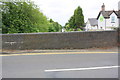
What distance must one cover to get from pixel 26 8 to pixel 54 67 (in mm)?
11310

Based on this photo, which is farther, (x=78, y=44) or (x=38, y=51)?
(x=78, y=44)

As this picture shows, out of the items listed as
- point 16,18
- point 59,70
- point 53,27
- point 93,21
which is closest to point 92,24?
point 93,21

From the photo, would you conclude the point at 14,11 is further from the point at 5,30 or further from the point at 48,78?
the point at 48,78

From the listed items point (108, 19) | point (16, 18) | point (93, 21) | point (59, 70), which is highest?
point (93, 21)

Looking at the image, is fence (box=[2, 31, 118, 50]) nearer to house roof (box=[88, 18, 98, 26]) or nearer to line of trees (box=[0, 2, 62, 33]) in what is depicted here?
line of trees (box=[0, 2, 62, 33])

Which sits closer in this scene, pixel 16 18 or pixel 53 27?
pixel 16 18

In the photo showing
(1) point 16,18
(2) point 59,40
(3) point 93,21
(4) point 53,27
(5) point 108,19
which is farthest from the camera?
(3) point 93,21

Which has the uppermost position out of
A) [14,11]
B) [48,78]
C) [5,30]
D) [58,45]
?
[14,11]

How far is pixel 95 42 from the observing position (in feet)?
28.3

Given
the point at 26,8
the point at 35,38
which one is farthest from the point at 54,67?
the point at 26,8

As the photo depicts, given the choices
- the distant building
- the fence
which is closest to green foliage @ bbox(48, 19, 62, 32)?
the distant building

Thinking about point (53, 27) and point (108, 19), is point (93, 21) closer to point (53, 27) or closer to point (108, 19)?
point (108, 19)

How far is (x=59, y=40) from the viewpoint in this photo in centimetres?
837

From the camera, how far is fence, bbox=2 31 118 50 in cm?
809
